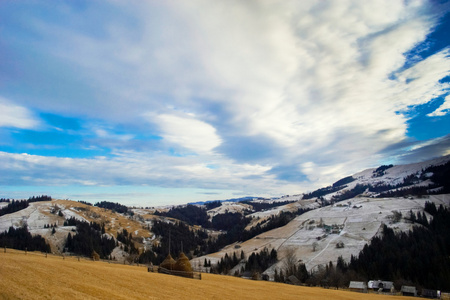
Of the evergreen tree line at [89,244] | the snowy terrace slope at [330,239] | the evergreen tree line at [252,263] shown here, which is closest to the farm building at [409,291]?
the snowy terrace slope at [330,239]

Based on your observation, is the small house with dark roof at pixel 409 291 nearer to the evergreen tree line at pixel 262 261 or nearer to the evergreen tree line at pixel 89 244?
the evergreen tree line at pixel 262 261

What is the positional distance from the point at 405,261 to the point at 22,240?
21080cm

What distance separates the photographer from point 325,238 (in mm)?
164750

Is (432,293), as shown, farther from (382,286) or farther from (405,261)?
(405,261)

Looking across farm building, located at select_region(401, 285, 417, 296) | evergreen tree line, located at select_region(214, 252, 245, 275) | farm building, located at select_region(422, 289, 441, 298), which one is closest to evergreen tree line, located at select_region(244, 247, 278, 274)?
evergreen tree line, located at select_region(214, 252, 245, 275)

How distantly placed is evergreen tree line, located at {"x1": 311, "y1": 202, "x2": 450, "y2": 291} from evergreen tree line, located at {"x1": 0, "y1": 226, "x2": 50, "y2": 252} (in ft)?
516

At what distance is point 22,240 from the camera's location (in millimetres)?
157125

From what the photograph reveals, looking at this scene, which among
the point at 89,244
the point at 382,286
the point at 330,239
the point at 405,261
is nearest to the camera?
the point at 382,286

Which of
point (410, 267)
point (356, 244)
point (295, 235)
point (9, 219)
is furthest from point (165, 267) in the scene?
point (9, 219)

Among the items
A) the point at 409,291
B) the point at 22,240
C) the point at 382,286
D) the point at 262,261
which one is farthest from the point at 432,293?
the point at 22,240

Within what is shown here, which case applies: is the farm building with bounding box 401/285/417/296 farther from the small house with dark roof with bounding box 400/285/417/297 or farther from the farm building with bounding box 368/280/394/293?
the farm building with bounding box 368/280/394/293

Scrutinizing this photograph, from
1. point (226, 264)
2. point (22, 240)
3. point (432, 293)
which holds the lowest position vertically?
point (226, 264)

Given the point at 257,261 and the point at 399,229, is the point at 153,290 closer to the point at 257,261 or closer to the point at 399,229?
the point at 257,261

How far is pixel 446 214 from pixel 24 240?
266774 millimetres
